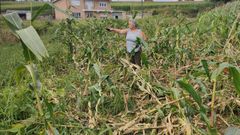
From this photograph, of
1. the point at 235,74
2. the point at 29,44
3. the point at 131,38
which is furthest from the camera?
the point at 131,38

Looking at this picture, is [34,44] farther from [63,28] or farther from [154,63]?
[63,28]

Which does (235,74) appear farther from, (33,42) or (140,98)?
(140,98)

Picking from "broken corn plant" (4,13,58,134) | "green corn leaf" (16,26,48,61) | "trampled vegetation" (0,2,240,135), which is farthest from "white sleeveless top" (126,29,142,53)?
"green corn leaf" (16,26,48,61)

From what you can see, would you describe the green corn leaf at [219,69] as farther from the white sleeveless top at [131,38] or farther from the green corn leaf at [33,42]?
the white sleeveless top at [131,38]

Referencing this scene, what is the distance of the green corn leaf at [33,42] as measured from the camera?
1.51 meters

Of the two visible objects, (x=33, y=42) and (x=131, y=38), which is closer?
(x=33, y=42)

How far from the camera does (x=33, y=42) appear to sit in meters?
1.54

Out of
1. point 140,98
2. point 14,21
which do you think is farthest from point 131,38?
point 14,21

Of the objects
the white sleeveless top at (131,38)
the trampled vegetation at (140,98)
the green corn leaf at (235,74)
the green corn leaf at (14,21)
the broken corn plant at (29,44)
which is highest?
the green corn leaf at (14,21)

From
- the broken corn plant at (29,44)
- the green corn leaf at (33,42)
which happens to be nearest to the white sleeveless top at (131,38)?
the broken corn plant at (29,44)

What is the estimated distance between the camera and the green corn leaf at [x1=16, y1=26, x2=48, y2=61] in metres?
1.51

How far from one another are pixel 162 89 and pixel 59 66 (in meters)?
3.73

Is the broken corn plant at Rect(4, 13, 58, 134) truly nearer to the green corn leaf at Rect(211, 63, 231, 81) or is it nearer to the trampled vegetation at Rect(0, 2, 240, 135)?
the trampled vegetation at Rect(0, 2, 240, 135)

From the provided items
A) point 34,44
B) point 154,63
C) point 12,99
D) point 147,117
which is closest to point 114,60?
point 154,63
